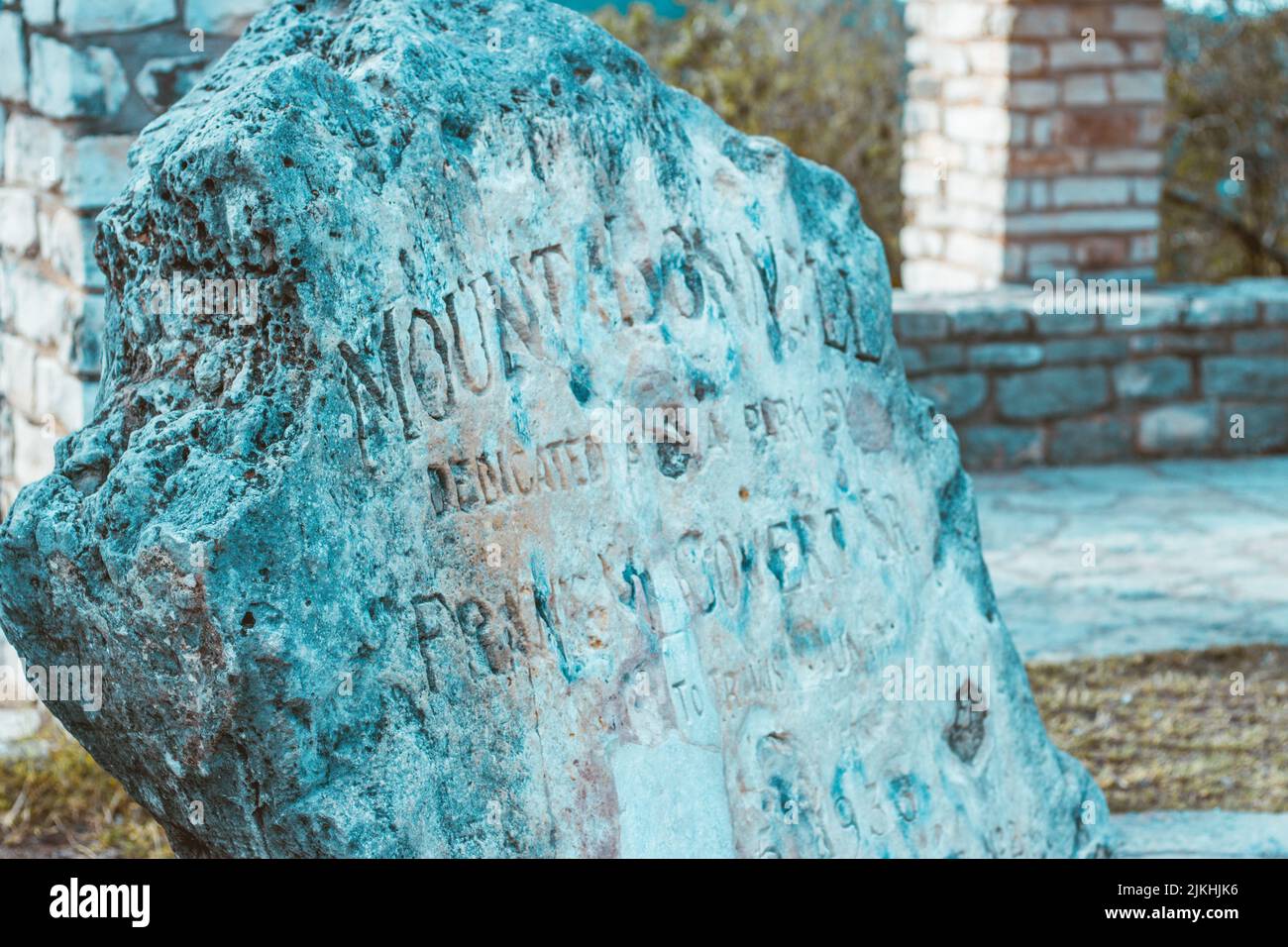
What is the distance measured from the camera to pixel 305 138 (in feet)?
5.89

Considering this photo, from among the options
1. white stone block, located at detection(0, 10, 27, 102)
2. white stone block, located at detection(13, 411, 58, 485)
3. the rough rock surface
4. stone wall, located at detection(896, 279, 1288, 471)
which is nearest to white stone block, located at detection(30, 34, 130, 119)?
white stone block, located at detection(0, 10, 27, 102)

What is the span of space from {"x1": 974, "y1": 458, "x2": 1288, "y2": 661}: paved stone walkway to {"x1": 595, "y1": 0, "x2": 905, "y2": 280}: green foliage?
4.04m

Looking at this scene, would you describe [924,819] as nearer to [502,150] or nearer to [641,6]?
[502,150]

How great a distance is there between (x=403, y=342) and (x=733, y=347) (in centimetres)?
55

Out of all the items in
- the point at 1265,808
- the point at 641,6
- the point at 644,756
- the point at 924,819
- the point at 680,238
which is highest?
the point at 641,6

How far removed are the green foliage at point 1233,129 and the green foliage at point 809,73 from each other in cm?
171

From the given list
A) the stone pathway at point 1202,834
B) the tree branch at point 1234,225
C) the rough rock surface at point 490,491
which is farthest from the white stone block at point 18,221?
the tree branch at point 1234,225

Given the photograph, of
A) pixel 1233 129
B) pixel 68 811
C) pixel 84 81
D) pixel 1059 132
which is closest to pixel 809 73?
pixel 1233 129

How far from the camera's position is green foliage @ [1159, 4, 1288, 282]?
30.7ft

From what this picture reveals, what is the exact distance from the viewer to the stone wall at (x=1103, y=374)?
612 centimetres

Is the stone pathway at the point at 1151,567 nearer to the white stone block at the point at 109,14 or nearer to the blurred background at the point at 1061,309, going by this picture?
the blurred background at the point at 1061,309

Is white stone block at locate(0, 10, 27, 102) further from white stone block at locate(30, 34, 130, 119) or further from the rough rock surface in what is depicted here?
the rough rock surface

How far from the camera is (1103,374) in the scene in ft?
20.5
